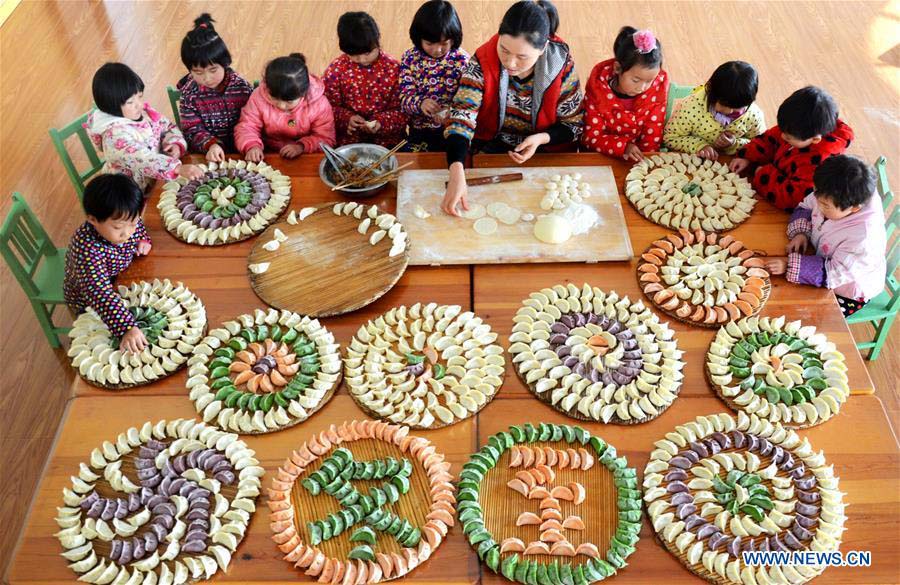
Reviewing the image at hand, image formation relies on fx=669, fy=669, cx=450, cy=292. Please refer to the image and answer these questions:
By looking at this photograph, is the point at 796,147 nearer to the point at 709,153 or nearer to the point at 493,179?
the point at 709,153

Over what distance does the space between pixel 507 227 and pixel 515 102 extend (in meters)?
0.89

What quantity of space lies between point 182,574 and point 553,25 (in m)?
3.55

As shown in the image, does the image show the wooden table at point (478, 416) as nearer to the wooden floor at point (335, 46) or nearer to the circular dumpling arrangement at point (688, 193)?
the circular dumpling arrangement at point (688, 193)

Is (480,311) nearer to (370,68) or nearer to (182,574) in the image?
(182,574)

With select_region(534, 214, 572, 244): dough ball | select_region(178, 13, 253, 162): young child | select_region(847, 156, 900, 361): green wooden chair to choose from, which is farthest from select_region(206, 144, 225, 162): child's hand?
select_region(847, 156, 900, 361): green wooden chair

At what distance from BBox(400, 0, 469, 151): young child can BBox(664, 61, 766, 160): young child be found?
4.71 ft

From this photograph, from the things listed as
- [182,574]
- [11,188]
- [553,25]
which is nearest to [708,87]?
[553,25]

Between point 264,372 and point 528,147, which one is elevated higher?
point 528,147

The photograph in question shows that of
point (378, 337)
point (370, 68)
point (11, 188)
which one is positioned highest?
point (370, 68)

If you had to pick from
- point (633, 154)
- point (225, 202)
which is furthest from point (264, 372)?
point (633, 154)

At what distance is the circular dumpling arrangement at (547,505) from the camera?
239cm

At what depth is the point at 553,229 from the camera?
135 inches

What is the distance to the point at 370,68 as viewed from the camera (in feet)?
14.8

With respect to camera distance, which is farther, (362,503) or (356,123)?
(356,123)
